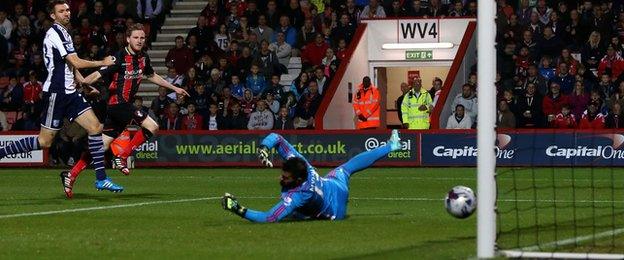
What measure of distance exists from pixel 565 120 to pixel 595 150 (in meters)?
1.64

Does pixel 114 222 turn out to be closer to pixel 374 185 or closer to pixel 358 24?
pixel 374 185

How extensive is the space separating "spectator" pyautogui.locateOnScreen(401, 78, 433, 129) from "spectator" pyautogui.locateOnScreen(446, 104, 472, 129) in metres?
0.61

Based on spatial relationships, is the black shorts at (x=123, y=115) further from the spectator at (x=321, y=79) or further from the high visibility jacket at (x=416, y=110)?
the spectator at (x=321, y=79)

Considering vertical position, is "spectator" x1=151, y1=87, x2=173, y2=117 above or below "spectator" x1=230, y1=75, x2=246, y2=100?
below

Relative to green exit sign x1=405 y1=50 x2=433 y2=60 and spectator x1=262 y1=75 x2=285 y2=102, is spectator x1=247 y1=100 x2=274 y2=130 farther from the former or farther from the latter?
green exit sign x1=405 y1=50 x2=433 y2=60

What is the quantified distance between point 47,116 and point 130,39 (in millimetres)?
1527

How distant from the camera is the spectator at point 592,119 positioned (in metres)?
26.4

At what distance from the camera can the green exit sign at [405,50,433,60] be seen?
3103 cm

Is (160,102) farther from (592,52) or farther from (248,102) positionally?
(592,52)

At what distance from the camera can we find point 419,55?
102 ft

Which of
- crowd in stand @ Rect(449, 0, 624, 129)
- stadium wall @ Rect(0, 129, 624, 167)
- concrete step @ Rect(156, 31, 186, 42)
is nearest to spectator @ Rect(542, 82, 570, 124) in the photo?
crowd in stand @ Rect(449, 0, 624, 129)

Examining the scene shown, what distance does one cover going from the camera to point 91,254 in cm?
1111

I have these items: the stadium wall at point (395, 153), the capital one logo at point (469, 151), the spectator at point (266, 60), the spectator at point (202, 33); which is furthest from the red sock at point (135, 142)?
the spectator at point (202, 33)

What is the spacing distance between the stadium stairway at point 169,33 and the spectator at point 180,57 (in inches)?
56.6
